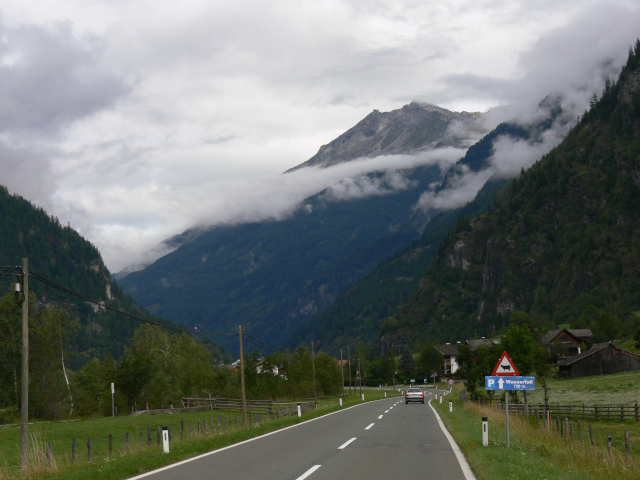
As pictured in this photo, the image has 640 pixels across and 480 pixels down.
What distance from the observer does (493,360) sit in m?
52.2

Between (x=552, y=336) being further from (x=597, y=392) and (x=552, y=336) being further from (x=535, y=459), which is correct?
(x=535, y=459)

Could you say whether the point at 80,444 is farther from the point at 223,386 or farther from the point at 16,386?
the point at 223,386

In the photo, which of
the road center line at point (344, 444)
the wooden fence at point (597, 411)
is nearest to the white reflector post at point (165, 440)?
the road center line at point (344, 444)

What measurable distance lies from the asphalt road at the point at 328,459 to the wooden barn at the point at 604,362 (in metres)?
88.8

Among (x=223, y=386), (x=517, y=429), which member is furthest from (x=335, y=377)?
(x=517, y=429)

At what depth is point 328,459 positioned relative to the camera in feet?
56.2

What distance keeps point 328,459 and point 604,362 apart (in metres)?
99.5

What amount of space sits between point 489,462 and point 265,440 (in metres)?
10.3

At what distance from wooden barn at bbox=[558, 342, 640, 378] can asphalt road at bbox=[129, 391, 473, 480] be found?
88.8m

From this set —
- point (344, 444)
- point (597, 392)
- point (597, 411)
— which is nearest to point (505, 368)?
point (344, 444)

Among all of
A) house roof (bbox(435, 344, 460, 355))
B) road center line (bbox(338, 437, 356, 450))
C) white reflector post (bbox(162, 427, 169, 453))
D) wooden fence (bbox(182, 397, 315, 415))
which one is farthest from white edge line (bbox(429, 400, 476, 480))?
house roof (bbox(435, 344, 460, 355))

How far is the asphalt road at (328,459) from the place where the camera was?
14.4 metres

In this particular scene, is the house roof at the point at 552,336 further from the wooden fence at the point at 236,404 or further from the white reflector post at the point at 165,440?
the white reflector post at the point at 165,440

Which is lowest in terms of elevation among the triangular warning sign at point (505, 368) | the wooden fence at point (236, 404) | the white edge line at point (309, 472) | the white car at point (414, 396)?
the wooden fence at point (236, 404)
